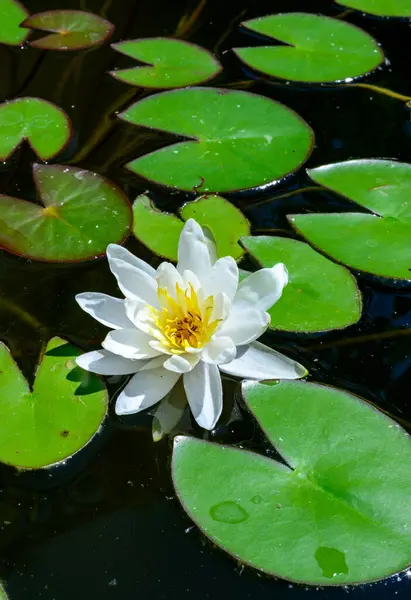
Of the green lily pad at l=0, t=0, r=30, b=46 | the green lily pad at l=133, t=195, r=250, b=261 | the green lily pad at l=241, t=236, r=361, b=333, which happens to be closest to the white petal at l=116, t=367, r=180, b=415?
the green lily pad at l=241, t=236, r=361, b=333

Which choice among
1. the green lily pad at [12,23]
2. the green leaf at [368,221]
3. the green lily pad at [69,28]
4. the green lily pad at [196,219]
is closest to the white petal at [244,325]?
the green lily pad at [196,219]

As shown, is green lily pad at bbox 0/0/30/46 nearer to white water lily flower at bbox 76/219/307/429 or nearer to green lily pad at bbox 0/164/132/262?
green lily pad at bbox 0/164/132/262

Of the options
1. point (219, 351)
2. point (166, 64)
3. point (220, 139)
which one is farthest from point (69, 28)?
point (219, 351)

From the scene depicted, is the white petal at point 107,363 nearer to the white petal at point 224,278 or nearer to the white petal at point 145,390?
the white petal at point 145,390

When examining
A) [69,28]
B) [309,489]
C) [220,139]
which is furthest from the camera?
[69,28]

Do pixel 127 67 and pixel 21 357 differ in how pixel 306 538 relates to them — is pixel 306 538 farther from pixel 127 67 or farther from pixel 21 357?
pixel 127 67

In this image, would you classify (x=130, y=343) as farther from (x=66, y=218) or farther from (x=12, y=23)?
(x=12, y=23)
